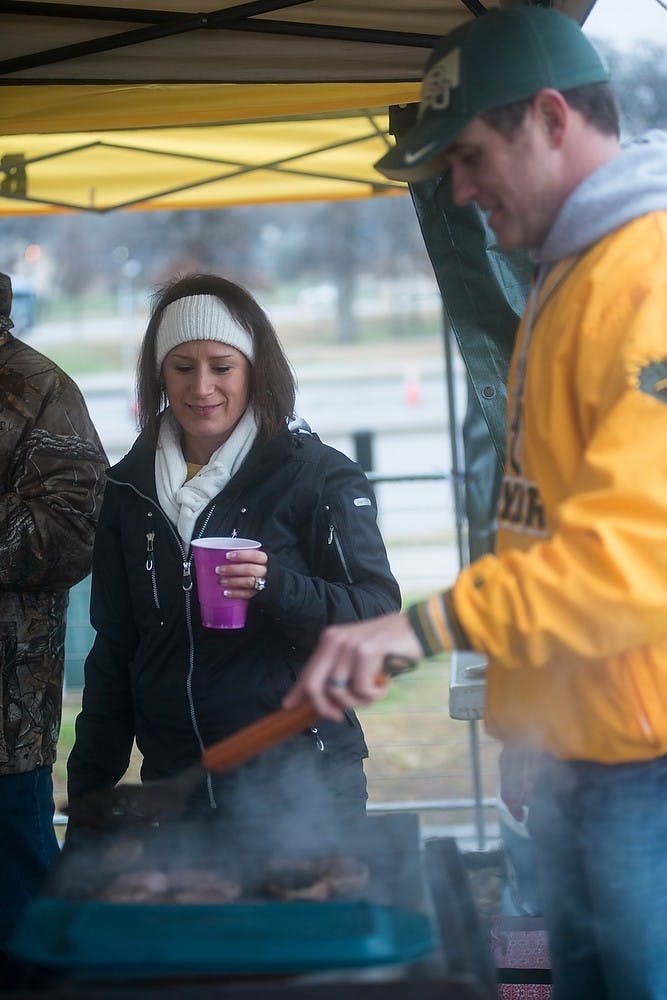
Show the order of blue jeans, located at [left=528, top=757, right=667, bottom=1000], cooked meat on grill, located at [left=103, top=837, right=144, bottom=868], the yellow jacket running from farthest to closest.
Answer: cooked meat on grill, located at [left=103, top=837, right=144, bottom=868] → blue jeans, located at [left=528, top=757, right=667, bottom=1000] → the yellow jacket

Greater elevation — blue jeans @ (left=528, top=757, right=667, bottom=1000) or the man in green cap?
the man in green cap

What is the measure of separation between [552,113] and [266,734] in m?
1.07

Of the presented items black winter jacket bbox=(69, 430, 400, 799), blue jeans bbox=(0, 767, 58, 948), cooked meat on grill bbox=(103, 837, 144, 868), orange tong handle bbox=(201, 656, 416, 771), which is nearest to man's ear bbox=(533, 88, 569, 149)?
orange tong handle bbox=(201, 656, 416, 771)

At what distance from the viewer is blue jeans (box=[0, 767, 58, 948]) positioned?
3.54 meters

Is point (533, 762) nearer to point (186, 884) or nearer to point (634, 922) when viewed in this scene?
point (634, 922)

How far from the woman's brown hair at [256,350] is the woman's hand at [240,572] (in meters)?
0.50

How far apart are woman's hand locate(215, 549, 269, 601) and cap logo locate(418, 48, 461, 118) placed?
3.31 ft

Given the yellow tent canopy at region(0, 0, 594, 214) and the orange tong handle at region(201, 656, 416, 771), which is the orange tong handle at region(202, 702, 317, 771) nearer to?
the orange tong handle at region(201, 656, 416, 771)

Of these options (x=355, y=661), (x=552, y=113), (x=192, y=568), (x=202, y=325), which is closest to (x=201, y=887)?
(x=355, y=661)

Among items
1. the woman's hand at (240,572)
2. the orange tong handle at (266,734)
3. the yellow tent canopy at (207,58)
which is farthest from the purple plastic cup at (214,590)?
the yellow tent canopy at (207,58)

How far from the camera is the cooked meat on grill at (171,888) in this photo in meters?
1.97

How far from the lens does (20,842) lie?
355 cm

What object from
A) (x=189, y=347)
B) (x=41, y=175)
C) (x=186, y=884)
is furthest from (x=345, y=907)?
(x=41, y=175)

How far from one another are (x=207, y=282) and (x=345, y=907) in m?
1.80
